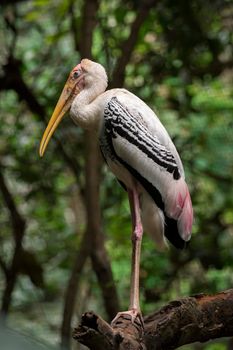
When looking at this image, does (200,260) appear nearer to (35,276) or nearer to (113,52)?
(35,276)

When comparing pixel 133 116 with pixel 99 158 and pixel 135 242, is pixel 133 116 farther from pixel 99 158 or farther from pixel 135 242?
pixel 99 158

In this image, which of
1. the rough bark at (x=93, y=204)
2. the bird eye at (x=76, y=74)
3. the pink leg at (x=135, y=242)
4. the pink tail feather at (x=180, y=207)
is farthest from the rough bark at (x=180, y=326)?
the rough bark at (x=93, y=204)

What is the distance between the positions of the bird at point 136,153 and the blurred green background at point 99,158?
3.97ft

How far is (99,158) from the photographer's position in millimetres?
4926

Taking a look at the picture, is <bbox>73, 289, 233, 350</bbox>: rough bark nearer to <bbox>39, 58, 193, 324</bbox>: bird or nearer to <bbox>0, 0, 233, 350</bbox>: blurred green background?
<bbox>39, 58, 193, 324</bbox>: bird

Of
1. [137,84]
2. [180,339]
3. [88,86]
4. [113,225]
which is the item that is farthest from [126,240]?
[180,339]

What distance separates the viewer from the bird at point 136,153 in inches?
136

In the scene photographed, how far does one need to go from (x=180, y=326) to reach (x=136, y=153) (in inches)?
35.8

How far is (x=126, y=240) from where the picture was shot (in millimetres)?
5844

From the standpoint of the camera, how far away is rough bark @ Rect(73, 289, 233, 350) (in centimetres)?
254

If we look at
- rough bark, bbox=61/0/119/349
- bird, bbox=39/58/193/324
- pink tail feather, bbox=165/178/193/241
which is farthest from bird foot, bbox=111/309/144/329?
rough bark, bbox=61/0/119/349

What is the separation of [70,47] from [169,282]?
2.29 metres

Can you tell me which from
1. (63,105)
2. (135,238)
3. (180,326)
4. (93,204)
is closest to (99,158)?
(93,204)

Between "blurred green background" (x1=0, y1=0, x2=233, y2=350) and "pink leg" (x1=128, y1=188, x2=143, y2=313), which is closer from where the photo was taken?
"pink leg" (x1=128, y1=188, x2=143, y2=313)
